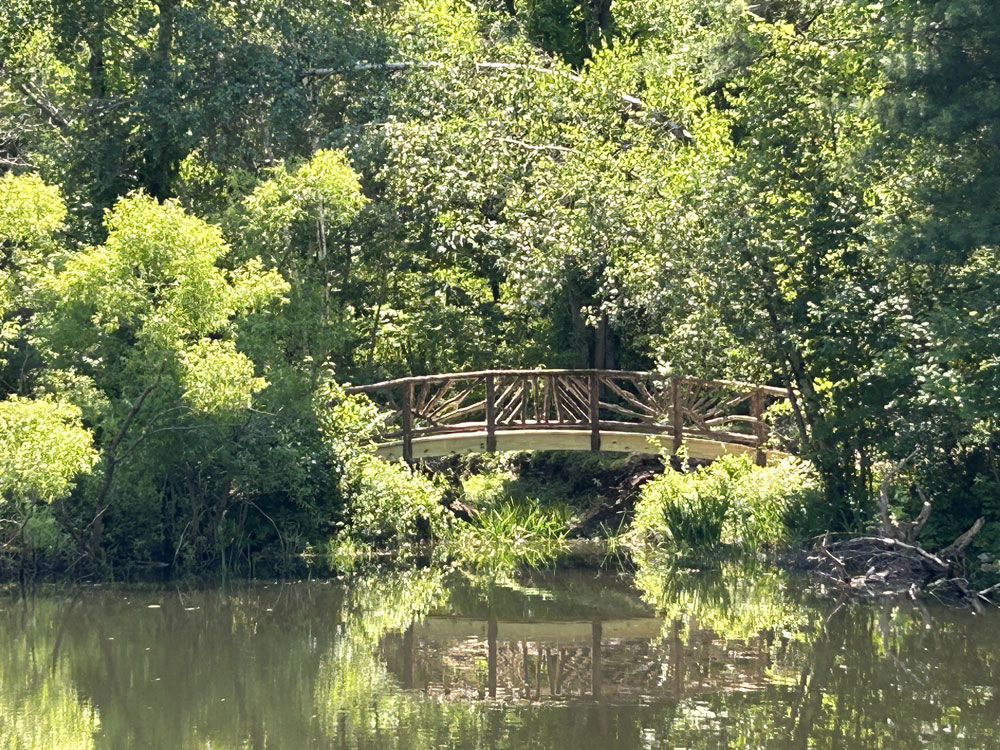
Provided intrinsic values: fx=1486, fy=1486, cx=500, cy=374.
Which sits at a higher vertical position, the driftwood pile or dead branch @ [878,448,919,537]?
dead branch @ [878,448,919,537]

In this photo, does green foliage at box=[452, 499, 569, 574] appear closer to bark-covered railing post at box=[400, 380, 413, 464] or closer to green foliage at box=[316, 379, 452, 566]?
green foliage at box=[316, 379, 452, 566]

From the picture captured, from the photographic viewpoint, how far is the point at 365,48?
814 inches

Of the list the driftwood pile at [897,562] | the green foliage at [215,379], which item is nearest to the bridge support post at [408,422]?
the green foliage at [215,379]

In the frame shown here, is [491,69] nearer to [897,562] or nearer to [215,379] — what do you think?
[215,379]

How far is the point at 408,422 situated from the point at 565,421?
2.05 m

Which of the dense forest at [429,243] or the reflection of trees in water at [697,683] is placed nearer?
the reflection of trees in water at [697,683]

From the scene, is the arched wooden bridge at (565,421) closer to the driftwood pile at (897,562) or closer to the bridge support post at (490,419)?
the bridge support post at (490,419)

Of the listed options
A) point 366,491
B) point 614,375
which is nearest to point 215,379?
point 366,491

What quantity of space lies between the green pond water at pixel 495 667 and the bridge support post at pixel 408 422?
3.43 m

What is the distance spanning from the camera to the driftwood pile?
1408 centimetres

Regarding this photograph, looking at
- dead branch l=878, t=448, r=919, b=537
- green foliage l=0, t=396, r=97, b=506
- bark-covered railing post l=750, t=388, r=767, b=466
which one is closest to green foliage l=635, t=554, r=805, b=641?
dead branch l=878, t=448, r=919, b=537

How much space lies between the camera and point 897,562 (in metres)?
14.6

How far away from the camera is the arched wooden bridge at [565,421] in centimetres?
1900

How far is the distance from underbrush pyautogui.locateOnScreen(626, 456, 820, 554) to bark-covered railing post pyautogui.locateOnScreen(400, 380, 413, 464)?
10.7ft
